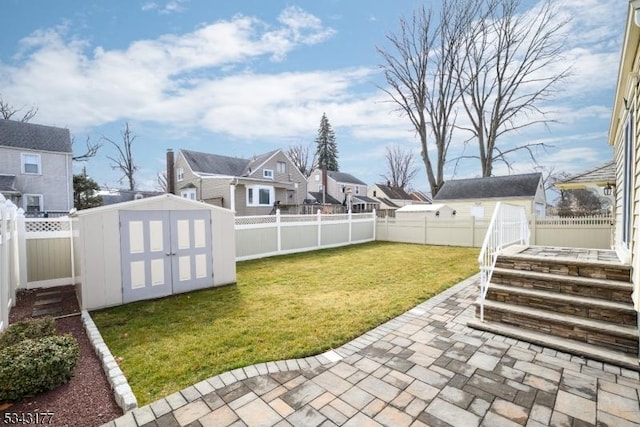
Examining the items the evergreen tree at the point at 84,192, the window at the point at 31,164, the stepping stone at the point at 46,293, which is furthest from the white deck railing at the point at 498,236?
the evergreen tree at the point at 84,192

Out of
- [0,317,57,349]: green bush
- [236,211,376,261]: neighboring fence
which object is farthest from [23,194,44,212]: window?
[0,317,57,349]: green bush

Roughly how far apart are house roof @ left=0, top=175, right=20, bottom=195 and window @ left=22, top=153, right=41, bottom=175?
2.67 ft

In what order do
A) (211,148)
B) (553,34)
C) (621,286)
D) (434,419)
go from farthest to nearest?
(211,148)
(553,34)
(621,286)
(434,419)

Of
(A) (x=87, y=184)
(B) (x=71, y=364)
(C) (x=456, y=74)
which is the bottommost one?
(B) (x=71, y=364)

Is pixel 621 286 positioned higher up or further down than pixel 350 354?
higher up

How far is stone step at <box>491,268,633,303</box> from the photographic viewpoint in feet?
11.6

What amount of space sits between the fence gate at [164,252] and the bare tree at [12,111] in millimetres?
25528

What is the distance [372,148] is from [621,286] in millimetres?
34426

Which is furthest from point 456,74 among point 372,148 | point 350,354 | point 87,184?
point 87,184

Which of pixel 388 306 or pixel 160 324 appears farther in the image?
pixel 388 306

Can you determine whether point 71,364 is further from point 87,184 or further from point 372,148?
point 372,148

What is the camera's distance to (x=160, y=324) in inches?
170

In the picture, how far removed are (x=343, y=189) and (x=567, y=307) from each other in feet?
97.2

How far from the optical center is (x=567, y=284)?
388cm
